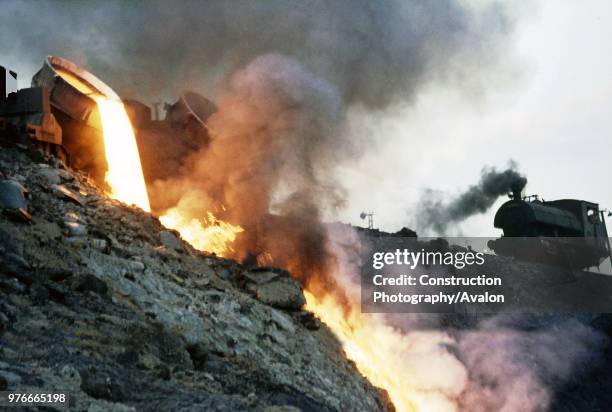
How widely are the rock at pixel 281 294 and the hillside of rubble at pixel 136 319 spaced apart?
0.04 m

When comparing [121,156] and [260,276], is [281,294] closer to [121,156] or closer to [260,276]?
[260,276]

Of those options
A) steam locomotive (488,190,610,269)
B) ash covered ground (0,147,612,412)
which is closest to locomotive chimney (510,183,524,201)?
steam locomotive (488,190,610,269)

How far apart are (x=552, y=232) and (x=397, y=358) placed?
22.9 meters

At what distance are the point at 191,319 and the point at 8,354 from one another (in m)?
4.99

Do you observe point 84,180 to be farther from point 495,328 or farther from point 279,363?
point 495,328

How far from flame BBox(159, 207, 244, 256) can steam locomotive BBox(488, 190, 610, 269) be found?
22714 mm

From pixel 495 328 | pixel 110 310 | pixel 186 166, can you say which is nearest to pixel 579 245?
pixel 495 328

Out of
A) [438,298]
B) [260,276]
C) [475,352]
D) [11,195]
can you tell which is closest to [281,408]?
[260,276]

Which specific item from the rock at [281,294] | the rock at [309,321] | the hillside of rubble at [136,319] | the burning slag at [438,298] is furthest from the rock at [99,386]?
the burning slag at [438,298]

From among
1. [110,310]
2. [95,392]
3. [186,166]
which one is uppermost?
[186,166]

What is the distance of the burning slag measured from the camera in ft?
79.8

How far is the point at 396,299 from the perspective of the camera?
25.0 meters

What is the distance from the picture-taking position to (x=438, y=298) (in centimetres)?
2745

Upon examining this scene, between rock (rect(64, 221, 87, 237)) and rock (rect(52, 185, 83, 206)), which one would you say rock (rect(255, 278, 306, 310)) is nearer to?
rock (rect(64, 221, 87, 237))
